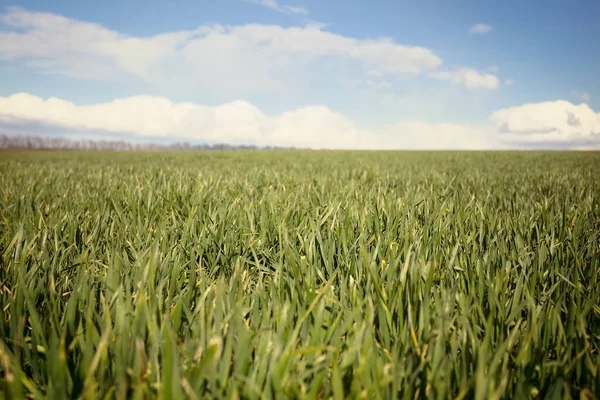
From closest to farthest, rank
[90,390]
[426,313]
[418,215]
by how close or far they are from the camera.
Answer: [90,390], [426,313], [418,215]

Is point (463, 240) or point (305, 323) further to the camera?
point (463, 240)

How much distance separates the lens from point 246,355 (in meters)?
0.80

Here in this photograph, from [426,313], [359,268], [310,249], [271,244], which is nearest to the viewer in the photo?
[426,313]

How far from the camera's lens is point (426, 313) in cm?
97

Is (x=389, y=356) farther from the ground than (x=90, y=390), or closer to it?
closer to it

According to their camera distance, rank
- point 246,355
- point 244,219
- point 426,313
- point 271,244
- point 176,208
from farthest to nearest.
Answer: point 176,208
point 244,219
point 271,244
point 426,313
point 246,355

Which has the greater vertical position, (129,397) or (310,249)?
(310,249)

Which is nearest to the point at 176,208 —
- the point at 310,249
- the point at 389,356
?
the point at 310,249

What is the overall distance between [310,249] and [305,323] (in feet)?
1.87

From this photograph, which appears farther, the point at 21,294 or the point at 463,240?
the point at 463,240

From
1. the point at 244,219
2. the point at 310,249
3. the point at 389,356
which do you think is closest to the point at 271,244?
the point at 244,219

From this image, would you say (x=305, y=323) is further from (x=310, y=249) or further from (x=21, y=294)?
(x=21, y=294)

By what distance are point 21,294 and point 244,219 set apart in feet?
4.64

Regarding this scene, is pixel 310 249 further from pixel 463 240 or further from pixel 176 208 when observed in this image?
pixel 176 208
